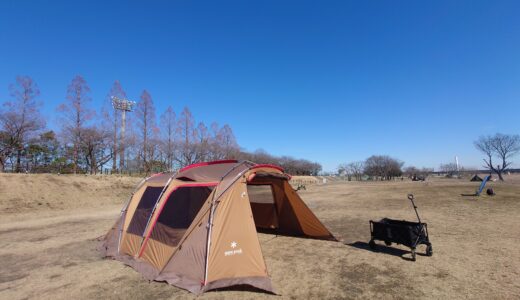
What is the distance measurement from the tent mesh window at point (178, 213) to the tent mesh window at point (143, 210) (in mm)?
559

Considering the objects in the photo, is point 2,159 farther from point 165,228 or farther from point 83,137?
point 165,228

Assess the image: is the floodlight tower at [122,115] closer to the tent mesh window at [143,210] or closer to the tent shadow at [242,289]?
the tent mesh window at [143,210]

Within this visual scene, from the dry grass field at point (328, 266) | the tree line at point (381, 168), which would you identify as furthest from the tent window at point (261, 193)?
the tree line at point (381, 168)

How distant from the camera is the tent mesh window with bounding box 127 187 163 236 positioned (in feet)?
22.7

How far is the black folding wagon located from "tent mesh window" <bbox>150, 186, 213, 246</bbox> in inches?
170

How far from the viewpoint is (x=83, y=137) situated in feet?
89.8

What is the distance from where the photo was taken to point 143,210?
283 inches

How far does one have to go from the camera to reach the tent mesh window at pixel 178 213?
20.1 ft

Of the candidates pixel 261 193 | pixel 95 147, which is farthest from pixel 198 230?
pixel 95 147

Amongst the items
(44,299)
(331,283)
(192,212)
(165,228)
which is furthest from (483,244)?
(44,299)

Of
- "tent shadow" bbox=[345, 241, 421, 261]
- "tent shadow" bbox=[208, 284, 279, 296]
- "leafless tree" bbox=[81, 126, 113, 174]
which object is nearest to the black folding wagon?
"tent shadow" bbox=[345, 241, 421, 261]

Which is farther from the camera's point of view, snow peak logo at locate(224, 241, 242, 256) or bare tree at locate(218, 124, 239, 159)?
bare tree at locate(218, 124, 239, 159)

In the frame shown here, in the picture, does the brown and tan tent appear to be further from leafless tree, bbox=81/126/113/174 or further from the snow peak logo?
leafless tree, bbox=81/126/113/174

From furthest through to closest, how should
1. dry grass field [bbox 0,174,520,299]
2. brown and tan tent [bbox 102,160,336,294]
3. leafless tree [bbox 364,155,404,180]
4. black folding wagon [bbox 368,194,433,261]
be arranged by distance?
leafless tree [bbox 364,155,404,180]
black folding wagon [bbox 368,194,433,261]
brown and tan tent [bbox 102,160,336,294]
dry grass field [bbox 0,174,520,299]
